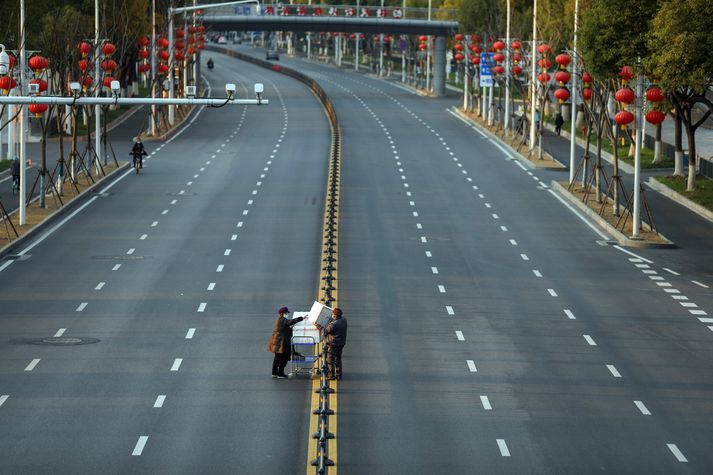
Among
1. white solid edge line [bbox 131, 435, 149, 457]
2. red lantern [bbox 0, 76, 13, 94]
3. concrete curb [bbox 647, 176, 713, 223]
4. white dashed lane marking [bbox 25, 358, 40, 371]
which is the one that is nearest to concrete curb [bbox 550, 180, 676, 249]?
concrete curb [bbox 647, 176, 713, 223]

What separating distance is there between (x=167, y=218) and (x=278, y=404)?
27282 mm

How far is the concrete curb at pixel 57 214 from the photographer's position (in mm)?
47406

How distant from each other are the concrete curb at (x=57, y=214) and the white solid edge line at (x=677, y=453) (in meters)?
26.2

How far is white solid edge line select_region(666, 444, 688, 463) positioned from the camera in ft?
79.9

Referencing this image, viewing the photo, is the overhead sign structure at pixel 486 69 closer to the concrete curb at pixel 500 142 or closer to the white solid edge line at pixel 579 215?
the concrete curb at pixel 500 142

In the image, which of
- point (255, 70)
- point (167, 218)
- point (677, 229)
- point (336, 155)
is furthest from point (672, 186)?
point (255, 70)

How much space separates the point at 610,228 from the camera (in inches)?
2078

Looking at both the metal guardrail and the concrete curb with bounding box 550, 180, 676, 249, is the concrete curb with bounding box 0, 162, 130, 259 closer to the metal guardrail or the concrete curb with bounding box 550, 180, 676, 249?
the metal guardrail

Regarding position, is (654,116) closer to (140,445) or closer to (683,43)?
(683,43)

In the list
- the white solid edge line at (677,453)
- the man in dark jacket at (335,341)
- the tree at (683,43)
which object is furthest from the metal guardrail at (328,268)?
the tree at (683,43)

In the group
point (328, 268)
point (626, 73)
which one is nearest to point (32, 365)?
point (328, 268)

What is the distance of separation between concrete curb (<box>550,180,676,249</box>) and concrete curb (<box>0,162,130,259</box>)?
64.0ft

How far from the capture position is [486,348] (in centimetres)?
3325

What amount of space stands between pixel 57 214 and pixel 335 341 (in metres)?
27.9
